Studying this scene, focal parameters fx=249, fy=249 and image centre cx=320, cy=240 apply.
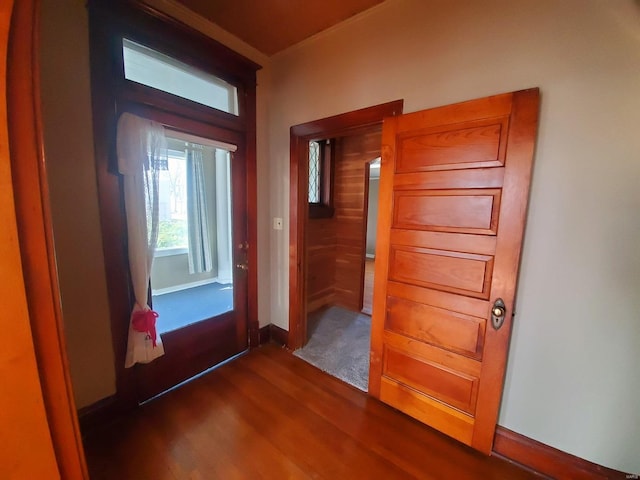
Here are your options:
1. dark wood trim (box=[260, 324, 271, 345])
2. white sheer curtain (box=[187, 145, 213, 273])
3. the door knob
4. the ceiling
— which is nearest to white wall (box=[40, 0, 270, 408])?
the ceiling

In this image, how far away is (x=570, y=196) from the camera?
1.21 m

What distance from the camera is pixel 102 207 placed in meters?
1.47

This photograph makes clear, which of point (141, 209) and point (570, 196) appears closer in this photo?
point (570, 196)

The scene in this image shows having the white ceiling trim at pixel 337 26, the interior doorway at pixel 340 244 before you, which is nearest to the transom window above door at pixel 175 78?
the white ceiling trim at pixel 337 26

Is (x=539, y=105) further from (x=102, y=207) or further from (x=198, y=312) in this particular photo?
(x=198, y=312)

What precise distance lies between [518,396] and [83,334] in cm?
255

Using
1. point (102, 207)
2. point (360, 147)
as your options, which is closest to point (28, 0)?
point (102, 207)

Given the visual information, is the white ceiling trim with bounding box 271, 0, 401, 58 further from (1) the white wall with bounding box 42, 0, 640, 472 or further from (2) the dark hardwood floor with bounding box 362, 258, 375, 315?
(2) the dark hardwood floor with bounding box 362, 258, 375, 315

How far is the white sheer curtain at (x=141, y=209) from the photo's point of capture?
151 cm

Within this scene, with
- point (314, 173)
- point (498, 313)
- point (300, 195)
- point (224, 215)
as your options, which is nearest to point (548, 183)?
point (498, 313)

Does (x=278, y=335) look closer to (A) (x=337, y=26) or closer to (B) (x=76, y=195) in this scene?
(B) (x=76, y=195)

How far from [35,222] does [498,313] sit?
5.98 feet

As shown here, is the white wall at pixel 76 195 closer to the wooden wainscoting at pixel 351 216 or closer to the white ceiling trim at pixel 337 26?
the white ceiling trim at pixel 337 26

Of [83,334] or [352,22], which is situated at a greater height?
[352,22]
